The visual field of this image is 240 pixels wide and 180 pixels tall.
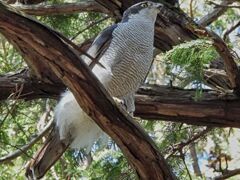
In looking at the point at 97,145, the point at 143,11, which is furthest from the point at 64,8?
the point at 97,145

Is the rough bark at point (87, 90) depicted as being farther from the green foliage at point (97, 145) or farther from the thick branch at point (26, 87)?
the thick branch at point (26, 87)

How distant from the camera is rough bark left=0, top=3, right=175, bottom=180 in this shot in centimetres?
192

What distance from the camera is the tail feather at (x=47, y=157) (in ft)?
8.98

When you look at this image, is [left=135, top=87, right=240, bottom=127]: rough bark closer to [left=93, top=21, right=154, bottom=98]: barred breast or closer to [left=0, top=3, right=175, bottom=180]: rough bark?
[left=93, top=21, right=154, bottom=98]: barred breast

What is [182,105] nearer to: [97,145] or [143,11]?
[143,11]

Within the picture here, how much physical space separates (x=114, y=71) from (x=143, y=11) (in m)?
0.42

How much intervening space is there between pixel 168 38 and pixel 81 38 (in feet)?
4.29

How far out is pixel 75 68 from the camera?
2.01 m

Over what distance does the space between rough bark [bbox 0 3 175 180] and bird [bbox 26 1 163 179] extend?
60cm

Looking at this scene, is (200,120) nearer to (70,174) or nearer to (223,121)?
(223,121)

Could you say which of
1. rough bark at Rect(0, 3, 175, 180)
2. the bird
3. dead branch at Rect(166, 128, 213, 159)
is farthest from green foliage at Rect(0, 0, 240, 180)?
rough bark at Rect(0, 3, 175, 180)

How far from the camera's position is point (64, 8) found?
3.57 metres

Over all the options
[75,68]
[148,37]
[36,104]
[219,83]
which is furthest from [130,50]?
[36,104]

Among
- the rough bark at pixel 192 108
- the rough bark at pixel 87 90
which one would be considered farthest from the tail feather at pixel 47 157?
the rough bark at pixel 87 90
